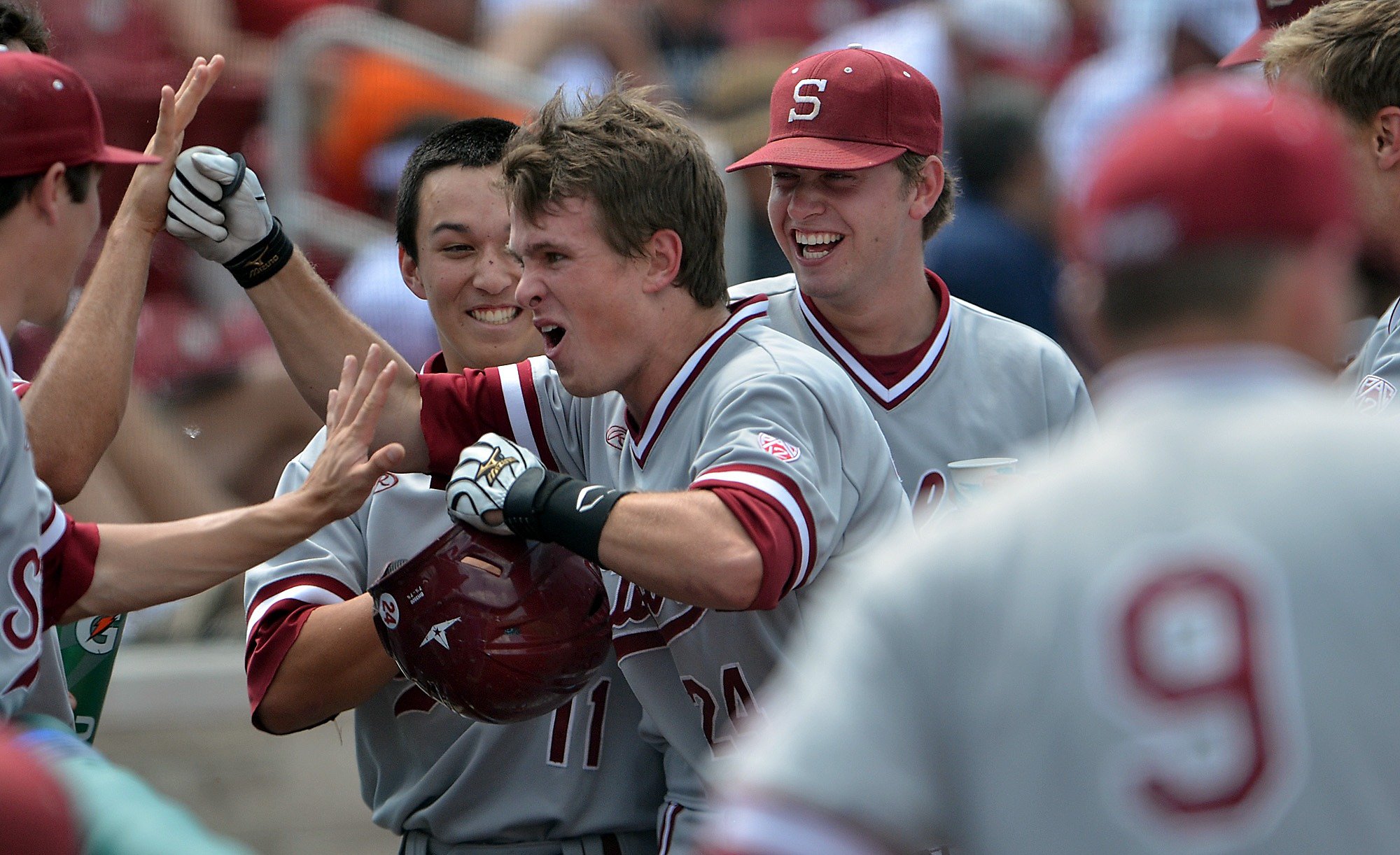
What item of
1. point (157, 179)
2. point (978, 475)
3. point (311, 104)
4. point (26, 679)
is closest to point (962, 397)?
point (978, 475)

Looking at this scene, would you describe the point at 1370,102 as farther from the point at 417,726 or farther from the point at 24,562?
the point at 24,562

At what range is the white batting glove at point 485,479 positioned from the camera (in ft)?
8.09

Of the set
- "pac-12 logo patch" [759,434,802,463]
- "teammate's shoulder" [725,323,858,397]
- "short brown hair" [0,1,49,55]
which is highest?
"short brown hair" [0,1,49,55]

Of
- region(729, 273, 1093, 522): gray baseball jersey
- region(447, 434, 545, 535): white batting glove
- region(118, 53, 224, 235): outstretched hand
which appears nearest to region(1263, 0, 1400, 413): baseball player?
region(729, 273, 1093, 522): gray baseball jersey

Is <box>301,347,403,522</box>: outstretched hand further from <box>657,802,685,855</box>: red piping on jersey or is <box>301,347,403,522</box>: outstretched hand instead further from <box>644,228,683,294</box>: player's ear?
<box>657,802,685,855</box>: red piping on jersey

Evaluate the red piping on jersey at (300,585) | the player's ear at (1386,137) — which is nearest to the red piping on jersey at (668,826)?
the red piping on jersey at (300,585)

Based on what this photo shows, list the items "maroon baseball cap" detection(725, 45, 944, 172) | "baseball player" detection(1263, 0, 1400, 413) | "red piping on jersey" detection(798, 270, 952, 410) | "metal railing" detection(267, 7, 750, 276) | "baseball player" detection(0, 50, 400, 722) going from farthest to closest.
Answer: "metal railing" detection(267, 7, 750, 276) → "maroon baseball cap" detection(725, 45, 944, 172) → "red piping on jersey" detection(798, 270, 952, 410) → "baseball player" detection(1263, 0, 1400, 413) → "baseball player" detection(0, 50, 400, 722)

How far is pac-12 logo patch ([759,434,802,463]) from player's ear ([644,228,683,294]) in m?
0.41

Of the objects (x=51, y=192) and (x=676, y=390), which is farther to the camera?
(x=676, y=390)

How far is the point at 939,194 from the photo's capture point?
3686 millimetres

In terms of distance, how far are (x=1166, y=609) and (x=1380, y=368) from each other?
1.94m

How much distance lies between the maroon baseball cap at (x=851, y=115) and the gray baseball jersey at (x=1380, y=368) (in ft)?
3.55

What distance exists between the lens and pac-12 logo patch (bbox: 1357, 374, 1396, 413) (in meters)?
2.86

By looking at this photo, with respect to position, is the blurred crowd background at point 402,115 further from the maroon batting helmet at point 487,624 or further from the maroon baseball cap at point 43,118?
the maroon batting helmet at point 487,624
